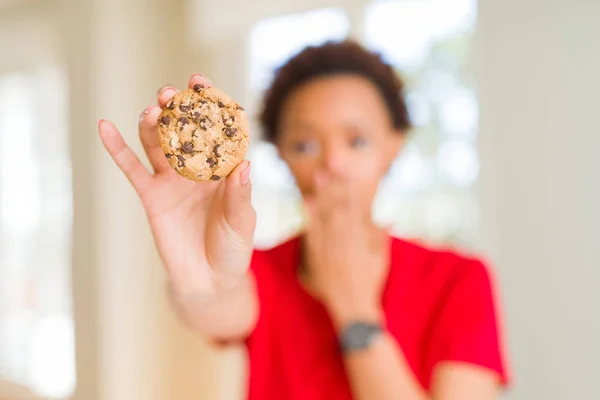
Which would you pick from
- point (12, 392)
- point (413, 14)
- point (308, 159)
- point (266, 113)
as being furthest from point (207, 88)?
point (12, 392)

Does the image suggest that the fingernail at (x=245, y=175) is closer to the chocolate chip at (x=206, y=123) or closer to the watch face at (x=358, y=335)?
the chocolate chip at (x=206, y=123)

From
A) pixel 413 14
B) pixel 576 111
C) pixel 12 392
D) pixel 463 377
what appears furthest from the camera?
pixel 12 392

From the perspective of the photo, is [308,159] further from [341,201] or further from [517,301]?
[517,301]

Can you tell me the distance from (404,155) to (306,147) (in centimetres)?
87

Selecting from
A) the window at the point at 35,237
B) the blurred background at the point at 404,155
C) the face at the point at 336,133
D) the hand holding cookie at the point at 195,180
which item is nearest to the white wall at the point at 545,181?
the blurred background at the point at 404,155

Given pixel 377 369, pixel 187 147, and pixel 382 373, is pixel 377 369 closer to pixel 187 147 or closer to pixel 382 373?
pixel 382 373

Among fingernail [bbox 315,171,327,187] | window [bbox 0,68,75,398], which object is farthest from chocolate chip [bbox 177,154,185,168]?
window [bbox 0,68,75,398]

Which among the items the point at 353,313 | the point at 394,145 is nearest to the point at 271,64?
the point at 394,145

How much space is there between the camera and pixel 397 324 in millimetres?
831

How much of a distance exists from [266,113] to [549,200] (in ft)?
2.89

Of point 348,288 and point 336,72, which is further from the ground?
point 336,72

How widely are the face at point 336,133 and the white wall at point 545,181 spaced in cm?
74

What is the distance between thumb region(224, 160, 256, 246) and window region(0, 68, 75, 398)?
1935mm

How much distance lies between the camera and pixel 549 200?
136cm
